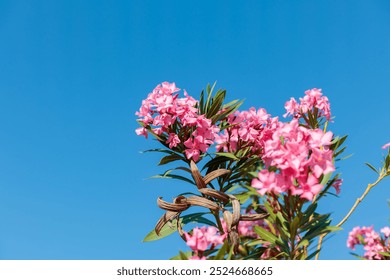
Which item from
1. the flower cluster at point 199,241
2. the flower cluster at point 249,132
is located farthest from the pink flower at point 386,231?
the flower cluster at point 199,241

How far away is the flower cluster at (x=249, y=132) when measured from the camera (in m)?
2.11

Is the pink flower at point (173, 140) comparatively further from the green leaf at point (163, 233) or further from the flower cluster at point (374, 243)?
the flower cluster at point (374, 243)

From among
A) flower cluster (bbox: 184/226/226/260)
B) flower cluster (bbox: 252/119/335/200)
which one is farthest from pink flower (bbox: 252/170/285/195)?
flower cluster (bbox: 184/226/226/260)

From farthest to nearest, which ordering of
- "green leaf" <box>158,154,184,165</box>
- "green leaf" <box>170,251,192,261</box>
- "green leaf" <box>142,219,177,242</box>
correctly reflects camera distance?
"green leaf" <box>158,154,184,165</box> → "green leaf" <box>142,219,177,242</box> → "green leaf" <box>170,251,192,261</box>

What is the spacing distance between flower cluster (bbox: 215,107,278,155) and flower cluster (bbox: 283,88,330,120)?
455mm

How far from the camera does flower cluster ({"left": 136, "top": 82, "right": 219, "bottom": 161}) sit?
2.05 m

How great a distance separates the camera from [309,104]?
2.59m

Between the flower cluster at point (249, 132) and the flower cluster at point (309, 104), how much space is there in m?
0.45

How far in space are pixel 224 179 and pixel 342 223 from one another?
606 mm

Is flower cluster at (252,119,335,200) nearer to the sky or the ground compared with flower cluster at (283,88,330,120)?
nearer to the ground

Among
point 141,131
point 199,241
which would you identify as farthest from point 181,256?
point 141,131

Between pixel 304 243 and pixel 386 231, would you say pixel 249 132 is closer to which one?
pixel 304 243

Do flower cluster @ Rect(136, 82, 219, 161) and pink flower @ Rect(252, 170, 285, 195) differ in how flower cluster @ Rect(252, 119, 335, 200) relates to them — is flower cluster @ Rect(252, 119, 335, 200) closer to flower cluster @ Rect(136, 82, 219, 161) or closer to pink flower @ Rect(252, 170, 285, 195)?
pink flower @ Rect(252, 170, 285, 195)
